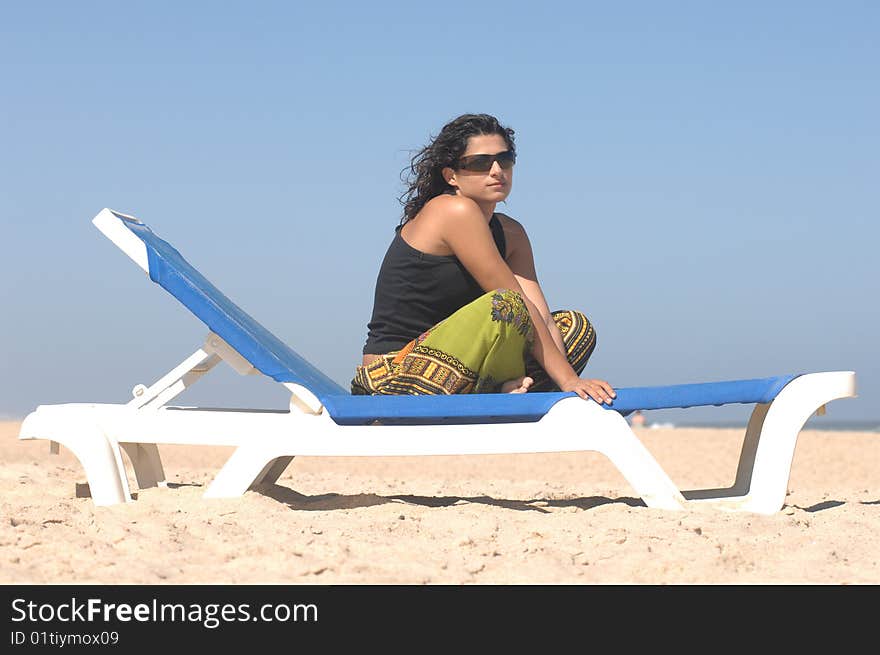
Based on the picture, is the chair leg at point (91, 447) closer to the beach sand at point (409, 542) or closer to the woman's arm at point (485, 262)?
the beach sand at point (409, 542)

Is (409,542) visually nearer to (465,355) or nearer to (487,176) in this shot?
(465,355)

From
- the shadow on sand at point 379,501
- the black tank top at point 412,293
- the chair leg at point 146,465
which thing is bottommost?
the shadow on sand at point 379,501

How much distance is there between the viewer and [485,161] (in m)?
4.88

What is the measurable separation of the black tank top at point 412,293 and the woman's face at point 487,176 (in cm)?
38

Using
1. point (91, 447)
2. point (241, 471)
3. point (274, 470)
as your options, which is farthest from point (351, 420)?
point (91, 447)

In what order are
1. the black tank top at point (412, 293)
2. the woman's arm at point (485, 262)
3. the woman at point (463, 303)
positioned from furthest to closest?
the black tank top at point (412, 293) < the woman's arm at point (485, 262) < the woman at point (463, 303)

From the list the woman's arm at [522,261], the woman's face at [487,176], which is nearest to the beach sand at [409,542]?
the woman's arm at [522,261]

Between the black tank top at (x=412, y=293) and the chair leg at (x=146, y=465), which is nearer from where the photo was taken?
the black tank top at (x=412, y=293)

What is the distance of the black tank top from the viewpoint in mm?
4766

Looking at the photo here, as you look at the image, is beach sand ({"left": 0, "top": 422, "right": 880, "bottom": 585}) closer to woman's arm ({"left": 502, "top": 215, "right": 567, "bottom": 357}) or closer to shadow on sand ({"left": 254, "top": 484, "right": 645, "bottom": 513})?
shadow on sand ({"left": 254, "top": 484, "right": 645, "bottom": 513})

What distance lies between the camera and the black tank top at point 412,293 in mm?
4766

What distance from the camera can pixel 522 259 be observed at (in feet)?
17.4
